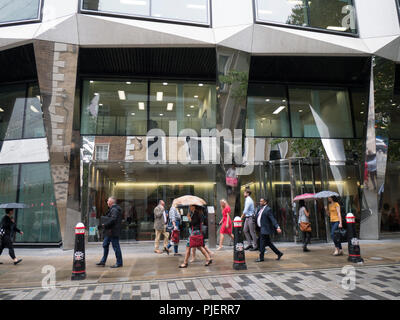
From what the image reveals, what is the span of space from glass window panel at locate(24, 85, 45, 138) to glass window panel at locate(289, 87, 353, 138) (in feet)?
39.7

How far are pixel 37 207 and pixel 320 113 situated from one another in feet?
46.6

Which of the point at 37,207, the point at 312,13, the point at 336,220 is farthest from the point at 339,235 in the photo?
the point at 37,207

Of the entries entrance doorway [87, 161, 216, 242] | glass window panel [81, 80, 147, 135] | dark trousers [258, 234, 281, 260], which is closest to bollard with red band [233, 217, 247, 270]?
dark trousers [258, 234, 281, 260]

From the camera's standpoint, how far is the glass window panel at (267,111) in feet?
48.0

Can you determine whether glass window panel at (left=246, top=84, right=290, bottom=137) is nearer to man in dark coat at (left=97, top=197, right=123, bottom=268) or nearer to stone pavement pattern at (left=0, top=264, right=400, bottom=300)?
man in dark coat at (left=97, top=197, right=123, bottom=268)

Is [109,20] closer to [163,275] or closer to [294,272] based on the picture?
[163,275]

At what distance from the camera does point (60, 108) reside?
11961 millimetres

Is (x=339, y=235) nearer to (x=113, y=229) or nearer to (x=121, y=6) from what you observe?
(x=113, y=229)

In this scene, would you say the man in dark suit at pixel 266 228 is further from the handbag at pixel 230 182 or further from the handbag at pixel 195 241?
the handbag at pixel 230 182

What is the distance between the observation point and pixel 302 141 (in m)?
14.4

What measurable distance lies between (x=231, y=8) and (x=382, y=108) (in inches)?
314

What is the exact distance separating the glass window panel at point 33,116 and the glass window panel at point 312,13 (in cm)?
1077

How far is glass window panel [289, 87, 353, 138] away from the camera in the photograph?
49.0 feet
